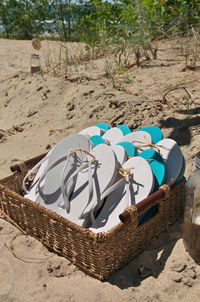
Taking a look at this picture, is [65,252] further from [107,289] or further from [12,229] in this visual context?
[12,229]

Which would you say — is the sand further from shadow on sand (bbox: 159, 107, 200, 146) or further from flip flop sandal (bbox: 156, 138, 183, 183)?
flip flop sandal (bbox: 156, 138, 183, 183)

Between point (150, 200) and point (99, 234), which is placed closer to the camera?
point (99, 234)

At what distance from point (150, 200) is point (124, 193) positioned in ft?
0.75

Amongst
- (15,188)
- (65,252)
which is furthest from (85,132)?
(65,252)

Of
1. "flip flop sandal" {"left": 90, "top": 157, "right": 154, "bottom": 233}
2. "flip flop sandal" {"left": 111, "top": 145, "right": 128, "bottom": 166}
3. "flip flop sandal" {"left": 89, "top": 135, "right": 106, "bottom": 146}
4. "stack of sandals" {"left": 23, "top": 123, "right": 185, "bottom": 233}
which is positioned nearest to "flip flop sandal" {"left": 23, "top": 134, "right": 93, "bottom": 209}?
"stack of sandals" {"left": 23, "top": 123, "right": 185, "bottom": 233}

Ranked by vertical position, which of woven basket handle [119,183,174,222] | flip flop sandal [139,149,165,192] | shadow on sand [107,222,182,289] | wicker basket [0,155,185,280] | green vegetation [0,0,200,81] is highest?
green vegetation [0,0,200,81]

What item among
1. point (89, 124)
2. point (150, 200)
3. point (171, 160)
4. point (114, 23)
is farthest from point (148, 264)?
point (114, 23)

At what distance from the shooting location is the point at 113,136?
2.73 metres

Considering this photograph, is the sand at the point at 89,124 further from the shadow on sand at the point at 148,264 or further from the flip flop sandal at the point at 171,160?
the flip flop sandal at the point at 171,160

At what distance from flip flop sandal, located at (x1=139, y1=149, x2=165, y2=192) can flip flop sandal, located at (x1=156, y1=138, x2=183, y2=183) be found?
68 millimetres

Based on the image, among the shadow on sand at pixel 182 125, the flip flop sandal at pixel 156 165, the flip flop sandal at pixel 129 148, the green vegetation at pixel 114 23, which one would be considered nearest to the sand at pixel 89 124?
the shadow on sand at pixel 182 125

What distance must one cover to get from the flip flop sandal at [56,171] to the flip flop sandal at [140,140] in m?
0.31

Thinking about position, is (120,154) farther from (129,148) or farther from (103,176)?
(103,176)

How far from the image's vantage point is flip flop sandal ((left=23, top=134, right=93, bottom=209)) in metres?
2.31
